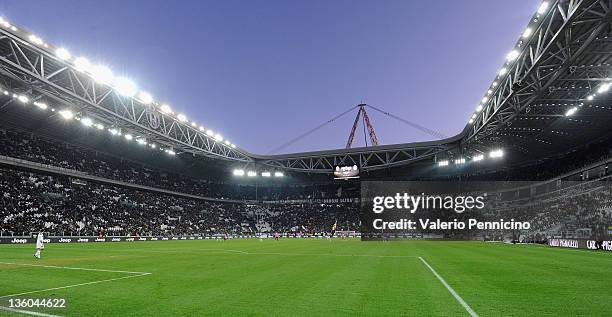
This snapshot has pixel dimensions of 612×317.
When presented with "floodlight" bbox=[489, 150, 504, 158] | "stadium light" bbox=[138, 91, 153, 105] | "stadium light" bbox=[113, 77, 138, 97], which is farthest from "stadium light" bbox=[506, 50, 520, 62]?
"stadium light" bbox=[138, 91, 153, 105]

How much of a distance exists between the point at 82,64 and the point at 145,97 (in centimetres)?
792

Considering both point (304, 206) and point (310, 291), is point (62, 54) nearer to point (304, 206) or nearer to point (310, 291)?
point (310, 291)

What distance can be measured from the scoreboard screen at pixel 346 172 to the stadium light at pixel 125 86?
119 feet

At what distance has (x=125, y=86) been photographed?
119ft

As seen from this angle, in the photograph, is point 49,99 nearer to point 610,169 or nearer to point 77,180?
point 77,180

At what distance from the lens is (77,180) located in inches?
2073

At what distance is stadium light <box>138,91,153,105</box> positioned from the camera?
38.4 meters

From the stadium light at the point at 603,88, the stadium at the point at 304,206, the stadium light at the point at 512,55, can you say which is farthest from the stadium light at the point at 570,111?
the stadium light at the point at 512,55

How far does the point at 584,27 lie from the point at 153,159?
204 ft

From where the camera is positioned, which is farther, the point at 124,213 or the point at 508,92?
the point at 124,213

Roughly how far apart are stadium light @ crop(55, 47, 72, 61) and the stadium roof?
0.13 ft

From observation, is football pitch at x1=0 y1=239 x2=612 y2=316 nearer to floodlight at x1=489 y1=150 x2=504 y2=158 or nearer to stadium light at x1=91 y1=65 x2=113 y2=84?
stadium light at x1=91 y1=65 x2=113 y2=84

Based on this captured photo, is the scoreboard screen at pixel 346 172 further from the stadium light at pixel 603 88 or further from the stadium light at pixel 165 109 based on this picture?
the stadium light at pixel 603 88

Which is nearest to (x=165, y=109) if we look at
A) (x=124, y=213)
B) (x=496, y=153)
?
(x=124, y=213)
